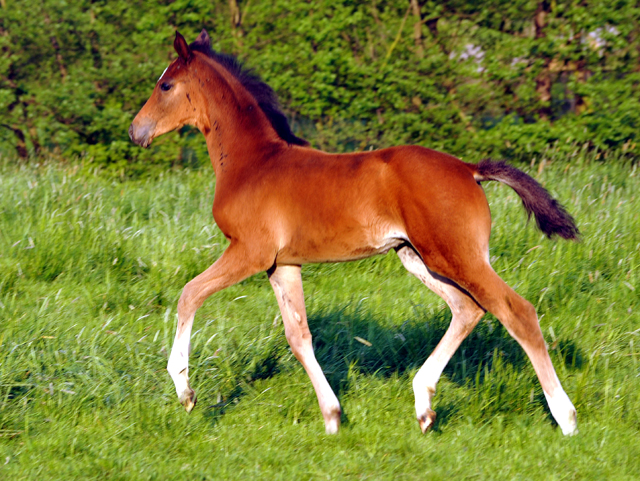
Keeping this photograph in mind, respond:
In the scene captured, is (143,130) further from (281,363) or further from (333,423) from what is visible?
(333,423)

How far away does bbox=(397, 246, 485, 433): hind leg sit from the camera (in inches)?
142

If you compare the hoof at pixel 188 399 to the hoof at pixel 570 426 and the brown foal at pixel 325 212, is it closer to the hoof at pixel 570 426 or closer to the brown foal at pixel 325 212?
the brown foal at pixel 325 212

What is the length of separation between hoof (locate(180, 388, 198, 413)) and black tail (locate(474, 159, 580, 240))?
1.83 meters

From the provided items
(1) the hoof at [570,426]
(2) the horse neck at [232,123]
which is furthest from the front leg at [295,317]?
(1) the hoof at [570,426]

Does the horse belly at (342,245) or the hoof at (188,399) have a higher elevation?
the horse belly at (342,245)

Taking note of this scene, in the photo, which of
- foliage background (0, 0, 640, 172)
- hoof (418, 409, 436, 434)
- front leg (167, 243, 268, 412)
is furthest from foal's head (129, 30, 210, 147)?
foliage background (0, 0, 640, 172)

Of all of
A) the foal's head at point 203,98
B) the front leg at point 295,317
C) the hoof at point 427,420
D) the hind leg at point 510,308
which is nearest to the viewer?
the hind leg at point 510,308

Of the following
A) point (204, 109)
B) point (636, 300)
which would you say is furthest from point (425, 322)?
point (204, 109)

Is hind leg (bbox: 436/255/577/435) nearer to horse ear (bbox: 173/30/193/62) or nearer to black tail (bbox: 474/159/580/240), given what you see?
black tail (bbox: 474/159/580/240)

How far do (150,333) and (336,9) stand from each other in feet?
21.8

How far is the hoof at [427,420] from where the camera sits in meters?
3.54

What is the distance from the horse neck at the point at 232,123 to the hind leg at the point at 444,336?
39.4 inches

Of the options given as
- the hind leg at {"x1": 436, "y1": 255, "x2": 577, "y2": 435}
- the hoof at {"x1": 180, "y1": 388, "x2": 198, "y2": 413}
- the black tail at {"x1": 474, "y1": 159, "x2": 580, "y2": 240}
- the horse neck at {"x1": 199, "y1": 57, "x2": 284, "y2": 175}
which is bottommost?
the hoof at {"x1": 180, "y1": 388, "x2": 198, "y2": 413}

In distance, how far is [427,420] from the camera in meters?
3.54
